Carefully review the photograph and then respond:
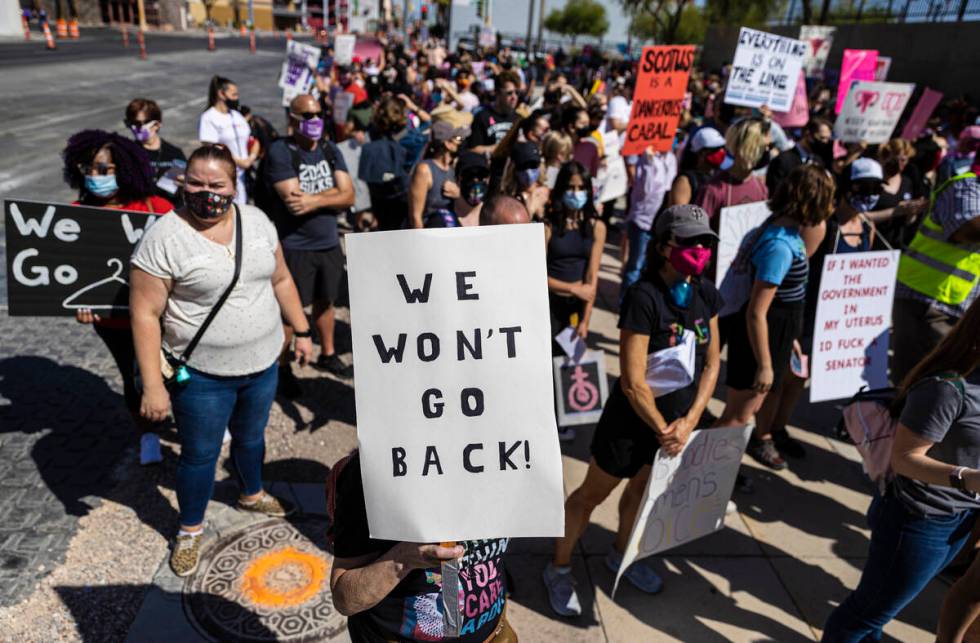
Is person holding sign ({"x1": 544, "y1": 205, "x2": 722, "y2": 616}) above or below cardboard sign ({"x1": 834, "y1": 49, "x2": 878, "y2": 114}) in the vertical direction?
below

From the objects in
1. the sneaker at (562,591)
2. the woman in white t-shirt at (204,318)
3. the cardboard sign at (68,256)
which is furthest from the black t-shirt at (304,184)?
the sneaker at (562,591)

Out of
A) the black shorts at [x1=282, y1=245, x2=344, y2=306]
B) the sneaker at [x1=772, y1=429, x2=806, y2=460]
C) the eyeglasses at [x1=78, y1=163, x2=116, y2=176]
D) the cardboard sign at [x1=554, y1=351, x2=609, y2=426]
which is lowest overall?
the sneaker at [x1=772, y1=429, x2=806, y2=460]

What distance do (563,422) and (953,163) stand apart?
5807mm

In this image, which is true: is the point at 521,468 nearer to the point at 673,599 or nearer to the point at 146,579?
the point at 673,599

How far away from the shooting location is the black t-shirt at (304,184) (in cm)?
471

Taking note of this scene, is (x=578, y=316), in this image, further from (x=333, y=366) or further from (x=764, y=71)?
(x=764, y=71)

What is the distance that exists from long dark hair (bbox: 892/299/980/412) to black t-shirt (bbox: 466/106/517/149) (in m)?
6.06

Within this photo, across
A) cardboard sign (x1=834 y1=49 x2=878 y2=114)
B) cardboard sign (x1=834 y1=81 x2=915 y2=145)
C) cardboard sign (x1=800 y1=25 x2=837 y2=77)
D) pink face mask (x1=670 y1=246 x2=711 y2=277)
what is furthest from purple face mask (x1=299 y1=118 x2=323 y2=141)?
cardboard sign (x1=800 y1=25 x2=837 y2=77)

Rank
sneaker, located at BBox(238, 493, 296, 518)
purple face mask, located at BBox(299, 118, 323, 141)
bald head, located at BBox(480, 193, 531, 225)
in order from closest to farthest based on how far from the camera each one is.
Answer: bald head, located at BBox(480, 193, 531, 225)
sneaker, located at BBox(238, 493, 296, 518)
purple face mask, located at BBox(299, 118, 323, 141)

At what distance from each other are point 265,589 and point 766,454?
3.38 meters

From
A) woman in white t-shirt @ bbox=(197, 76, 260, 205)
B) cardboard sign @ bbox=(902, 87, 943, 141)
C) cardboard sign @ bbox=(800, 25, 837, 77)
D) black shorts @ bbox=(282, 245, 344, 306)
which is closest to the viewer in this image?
black shorts @ bbox=(282, 245, 344, 306)

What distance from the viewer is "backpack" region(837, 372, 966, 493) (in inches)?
107

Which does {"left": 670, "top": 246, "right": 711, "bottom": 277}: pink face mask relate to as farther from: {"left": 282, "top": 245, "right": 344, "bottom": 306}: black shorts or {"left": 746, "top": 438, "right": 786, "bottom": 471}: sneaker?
{"left": 282, "top": 245, "right": 344, "bottom": 306}: black shorts

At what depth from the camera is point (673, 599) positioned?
11.6ft
